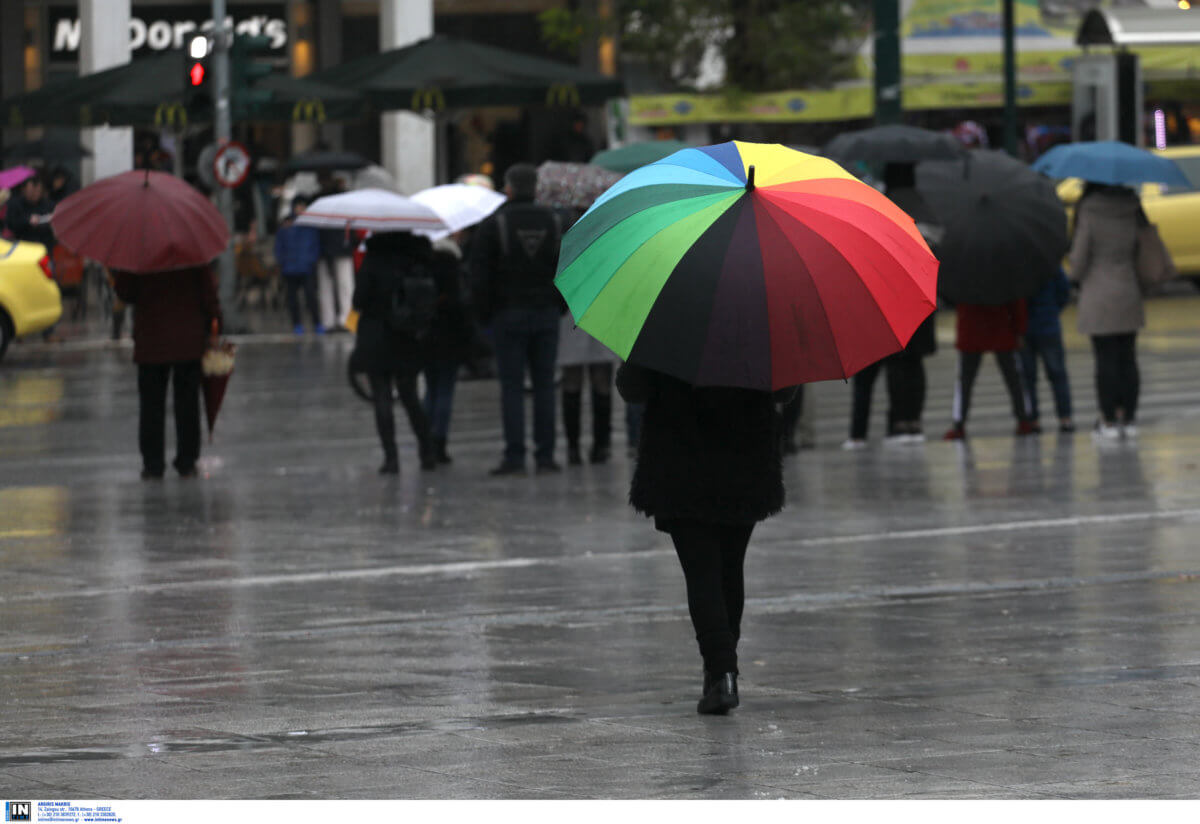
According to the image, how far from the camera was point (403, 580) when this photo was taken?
Answer: 33.5ft

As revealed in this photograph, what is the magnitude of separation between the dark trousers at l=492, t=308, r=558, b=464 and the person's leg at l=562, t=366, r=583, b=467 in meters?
0.23

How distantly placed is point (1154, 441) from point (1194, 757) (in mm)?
9398

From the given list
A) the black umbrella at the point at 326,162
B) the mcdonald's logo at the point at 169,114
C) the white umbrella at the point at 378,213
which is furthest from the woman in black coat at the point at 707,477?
the black umbrella at the point at 326,162

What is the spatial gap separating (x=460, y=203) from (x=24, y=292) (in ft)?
30.3

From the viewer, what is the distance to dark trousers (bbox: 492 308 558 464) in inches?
557

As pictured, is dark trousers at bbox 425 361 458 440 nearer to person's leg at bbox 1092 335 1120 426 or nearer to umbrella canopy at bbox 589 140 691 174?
umbrella canopy at bbox 589 140 691 174

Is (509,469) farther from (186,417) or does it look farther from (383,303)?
(186,417)

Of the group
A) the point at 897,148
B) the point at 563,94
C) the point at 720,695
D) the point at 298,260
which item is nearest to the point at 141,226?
the point at 897,148

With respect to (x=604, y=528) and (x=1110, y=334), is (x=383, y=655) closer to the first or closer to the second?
(x=604, y=528)

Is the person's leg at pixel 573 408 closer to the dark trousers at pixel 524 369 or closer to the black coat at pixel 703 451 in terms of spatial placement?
the dark trousers at pixel 524 369

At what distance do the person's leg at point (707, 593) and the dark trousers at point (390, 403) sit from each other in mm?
7315

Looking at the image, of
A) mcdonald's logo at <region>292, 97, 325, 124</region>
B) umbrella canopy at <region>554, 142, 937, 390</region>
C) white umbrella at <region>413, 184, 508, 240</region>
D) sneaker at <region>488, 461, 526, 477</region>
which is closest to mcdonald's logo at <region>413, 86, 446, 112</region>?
mcdonald's logo at <region>292, 97, 325, 124</region>

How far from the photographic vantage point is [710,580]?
7164 mm

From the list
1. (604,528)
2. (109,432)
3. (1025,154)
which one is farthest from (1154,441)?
(1025,154)
